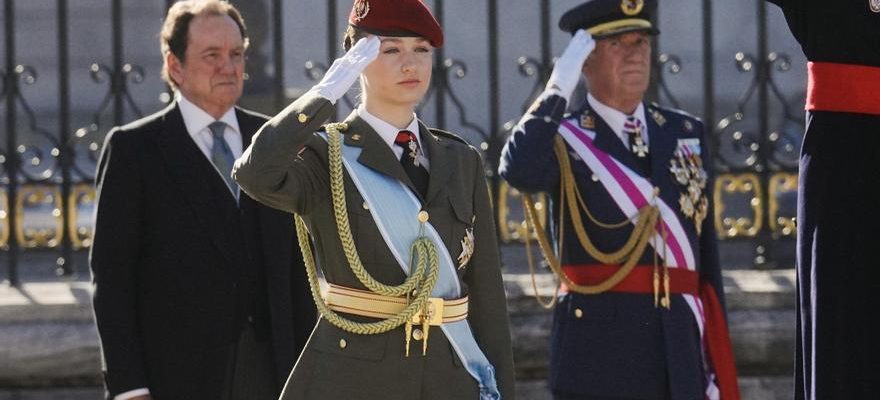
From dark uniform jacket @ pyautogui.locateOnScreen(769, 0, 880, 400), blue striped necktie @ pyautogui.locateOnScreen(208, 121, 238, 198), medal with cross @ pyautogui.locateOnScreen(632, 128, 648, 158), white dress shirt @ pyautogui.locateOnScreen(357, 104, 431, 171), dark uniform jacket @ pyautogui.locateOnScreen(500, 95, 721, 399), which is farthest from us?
medal with cross @ pyautogui.locateOnScreen(632, 128, 648, 158)

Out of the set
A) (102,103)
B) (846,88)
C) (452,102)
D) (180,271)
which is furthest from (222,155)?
(846,88)

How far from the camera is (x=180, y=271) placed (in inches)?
187

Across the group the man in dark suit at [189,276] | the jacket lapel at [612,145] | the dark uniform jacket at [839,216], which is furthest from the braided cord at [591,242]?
the dark uniform jacket at [839,216]

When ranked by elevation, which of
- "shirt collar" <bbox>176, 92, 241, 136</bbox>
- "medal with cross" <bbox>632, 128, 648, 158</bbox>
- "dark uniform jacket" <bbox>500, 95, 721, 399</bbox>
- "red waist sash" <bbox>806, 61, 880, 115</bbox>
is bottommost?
"dark uniform jacket" <bbox>500, 95, 721, 399</bbox>

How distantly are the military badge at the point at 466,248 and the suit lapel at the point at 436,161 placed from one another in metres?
0.12

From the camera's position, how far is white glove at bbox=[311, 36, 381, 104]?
3.80 metres

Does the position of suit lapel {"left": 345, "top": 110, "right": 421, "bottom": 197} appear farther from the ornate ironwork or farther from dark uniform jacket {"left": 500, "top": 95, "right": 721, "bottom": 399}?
the ornate ironwork

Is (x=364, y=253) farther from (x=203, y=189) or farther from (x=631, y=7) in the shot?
A: (x=631, y=7)

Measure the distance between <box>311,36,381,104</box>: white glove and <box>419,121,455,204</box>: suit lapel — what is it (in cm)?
27

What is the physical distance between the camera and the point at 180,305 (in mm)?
4750

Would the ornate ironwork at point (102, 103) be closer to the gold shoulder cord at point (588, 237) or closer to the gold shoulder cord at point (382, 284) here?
the gold shoulder cord at point (588, 237)

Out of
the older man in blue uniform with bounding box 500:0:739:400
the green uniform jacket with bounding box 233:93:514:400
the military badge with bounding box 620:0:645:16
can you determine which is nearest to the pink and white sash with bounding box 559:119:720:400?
the older man in blue uniform with bounding box 500:0:739:400

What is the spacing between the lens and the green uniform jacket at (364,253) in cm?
376

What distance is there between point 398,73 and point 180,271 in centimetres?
111
